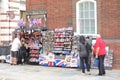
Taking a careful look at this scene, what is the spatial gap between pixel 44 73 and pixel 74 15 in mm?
3666

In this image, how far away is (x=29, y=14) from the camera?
901 inches

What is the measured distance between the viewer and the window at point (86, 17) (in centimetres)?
2070

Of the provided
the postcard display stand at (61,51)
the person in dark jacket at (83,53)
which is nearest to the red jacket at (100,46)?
the person in dark jacket at (83,53)

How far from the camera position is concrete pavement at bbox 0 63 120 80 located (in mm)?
17750

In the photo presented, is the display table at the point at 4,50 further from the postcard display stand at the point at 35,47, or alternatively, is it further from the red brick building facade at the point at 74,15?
the red brick building facade at the point at 74,15

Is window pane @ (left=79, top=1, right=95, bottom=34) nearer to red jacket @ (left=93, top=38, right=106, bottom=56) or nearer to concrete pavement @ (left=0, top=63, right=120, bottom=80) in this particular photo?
concrete pavement @ (left=0, top=63, right=120, bottom=80)

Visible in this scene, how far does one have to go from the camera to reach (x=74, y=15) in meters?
21.1

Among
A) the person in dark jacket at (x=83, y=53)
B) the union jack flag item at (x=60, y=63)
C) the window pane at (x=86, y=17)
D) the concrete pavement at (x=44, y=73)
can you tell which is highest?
the window pane at (x=86, y=17)

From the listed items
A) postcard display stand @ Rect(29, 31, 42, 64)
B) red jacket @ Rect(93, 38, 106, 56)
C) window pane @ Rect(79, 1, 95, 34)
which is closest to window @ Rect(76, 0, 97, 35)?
window pane @ Rect(79, 1, 95, 34)

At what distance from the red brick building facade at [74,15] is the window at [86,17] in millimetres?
174

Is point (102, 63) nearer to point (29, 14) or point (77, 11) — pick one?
point (77, 11)

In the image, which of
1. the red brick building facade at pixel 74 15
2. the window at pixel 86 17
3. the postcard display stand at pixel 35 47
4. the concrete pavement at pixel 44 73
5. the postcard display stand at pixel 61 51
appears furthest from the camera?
the postcard display stand at pixel 35 47

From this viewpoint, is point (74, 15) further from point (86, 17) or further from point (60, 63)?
point (60, 63)

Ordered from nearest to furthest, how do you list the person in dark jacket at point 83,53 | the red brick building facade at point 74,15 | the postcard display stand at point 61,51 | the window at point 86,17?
the person in dark jacket at point 83,53 → the red brick building facade at point 74,15 → the window at point 86,17 → the postcard display stand at point 61,51
